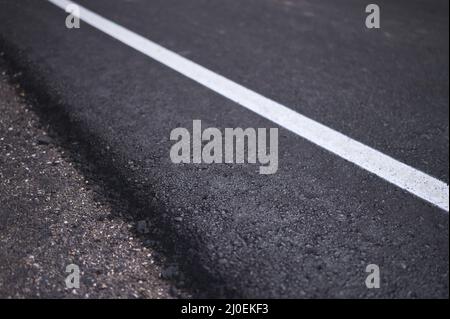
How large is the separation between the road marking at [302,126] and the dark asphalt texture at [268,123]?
0.09 meters

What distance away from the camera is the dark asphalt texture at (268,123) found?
2047 mm

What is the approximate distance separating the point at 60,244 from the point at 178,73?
A: 2074mm

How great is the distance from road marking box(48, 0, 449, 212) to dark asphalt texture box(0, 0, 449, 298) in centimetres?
9

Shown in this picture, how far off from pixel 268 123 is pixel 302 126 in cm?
28

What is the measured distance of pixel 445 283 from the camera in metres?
2.00

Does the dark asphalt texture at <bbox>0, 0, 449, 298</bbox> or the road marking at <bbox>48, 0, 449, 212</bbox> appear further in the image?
the road marking at <bbox>48, 0, 449, 212</bbox>

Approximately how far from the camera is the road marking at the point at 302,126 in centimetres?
257

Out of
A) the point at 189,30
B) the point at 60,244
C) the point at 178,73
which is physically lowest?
the point at 60,244

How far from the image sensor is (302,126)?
9.93 ft

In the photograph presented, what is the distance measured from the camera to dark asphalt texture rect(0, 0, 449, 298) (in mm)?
2047

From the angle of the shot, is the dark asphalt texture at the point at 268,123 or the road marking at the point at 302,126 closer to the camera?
the dark asphalt texture at the point at 268,123

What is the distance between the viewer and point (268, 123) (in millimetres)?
3033
